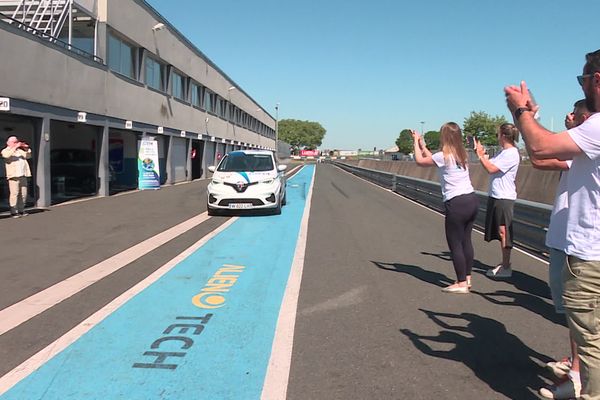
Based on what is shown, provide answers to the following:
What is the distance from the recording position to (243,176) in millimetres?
12828

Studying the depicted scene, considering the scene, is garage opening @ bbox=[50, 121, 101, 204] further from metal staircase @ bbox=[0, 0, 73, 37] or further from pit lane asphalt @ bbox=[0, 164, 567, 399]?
pit lane asphalt @ bbox=[0, 164, 567, 399]

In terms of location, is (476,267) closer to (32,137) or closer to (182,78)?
(32,137)

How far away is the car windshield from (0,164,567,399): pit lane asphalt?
321 centimetres

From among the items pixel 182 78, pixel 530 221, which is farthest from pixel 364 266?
pixel 182 78

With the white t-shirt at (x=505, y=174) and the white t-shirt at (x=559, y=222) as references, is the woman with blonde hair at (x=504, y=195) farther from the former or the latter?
the white t-shirt at (x=559, y=222)

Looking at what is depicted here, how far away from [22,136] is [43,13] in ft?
13.1

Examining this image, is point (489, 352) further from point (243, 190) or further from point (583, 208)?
point (243, 190)

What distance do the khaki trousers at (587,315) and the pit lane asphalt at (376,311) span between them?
797 mm

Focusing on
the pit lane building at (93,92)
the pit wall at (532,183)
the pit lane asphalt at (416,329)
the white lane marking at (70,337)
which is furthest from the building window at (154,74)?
the white lane marking at (70,337)

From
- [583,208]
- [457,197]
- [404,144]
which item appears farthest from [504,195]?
[404,144]

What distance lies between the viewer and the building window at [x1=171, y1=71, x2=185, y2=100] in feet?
91.8

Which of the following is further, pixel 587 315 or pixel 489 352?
pixel 489 352

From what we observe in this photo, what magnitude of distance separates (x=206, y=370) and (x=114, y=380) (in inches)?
25.0

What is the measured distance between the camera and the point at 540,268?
743 centimetres
